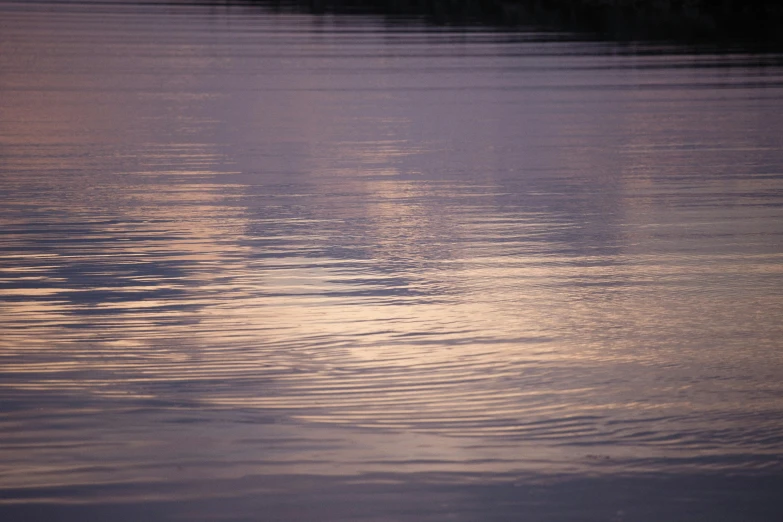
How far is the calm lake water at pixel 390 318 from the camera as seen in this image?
10.4 ft

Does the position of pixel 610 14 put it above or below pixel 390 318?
above

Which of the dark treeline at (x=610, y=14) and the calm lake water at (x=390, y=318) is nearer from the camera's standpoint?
the calm lake water at (x=390, y=318)

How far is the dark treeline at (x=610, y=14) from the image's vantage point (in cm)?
2155

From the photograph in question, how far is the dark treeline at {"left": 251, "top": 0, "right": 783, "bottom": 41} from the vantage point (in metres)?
21.5

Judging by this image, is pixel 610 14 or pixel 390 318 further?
pixel 610 14

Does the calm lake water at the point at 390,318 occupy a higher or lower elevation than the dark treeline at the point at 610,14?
lower

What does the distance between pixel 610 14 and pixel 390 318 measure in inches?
874

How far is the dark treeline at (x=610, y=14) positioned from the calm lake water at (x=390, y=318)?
1189 cm

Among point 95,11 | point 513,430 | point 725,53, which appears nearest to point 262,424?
point 513,430

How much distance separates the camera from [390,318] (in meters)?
4.45

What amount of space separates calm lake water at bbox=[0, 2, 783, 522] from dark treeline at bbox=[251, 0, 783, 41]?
11.9 meters

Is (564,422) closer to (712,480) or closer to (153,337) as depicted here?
(712,480)

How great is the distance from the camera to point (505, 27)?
22.1 metres

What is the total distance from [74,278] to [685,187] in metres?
3.63
